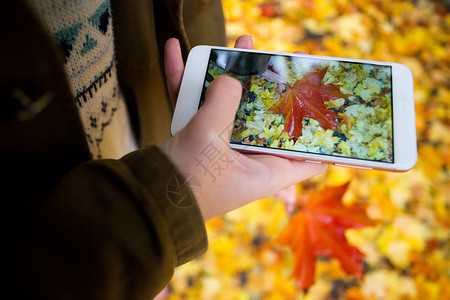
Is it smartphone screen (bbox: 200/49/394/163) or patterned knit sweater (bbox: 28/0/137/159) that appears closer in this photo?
patterned knit sweater (bbox: 28/0/137/159)

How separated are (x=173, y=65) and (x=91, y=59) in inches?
10.3

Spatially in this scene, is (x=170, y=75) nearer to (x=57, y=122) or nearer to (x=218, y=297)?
(x=57, y=122)

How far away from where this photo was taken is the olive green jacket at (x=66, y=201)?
1.25 ft

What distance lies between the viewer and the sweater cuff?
1.59 feet

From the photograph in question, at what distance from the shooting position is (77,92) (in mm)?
635

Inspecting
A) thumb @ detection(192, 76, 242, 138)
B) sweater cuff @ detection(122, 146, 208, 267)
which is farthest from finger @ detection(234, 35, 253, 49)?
sweater cuff @ detection(122, 146, 208, 267)

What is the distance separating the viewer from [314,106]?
2.80ft

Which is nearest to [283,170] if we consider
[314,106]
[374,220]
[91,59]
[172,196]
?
[314,106]

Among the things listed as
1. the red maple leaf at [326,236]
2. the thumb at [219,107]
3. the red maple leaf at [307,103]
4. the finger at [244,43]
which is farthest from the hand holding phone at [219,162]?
the red maple leaf at [326,236]

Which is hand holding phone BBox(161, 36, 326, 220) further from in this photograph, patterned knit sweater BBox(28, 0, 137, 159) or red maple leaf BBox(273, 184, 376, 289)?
red maple leaf BBox(273, 184, 376, 289)

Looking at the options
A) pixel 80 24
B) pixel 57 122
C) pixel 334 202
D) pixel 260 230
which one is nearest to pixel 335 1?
pixel 334 202

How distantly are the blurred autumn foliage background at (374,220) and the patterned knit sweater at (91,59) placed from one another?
2.53 feet

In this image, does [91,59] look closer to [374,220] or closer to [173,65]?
[173,65]

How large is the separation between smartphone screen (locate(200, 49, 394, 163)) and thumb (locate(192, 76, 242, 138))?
0.17 metres
